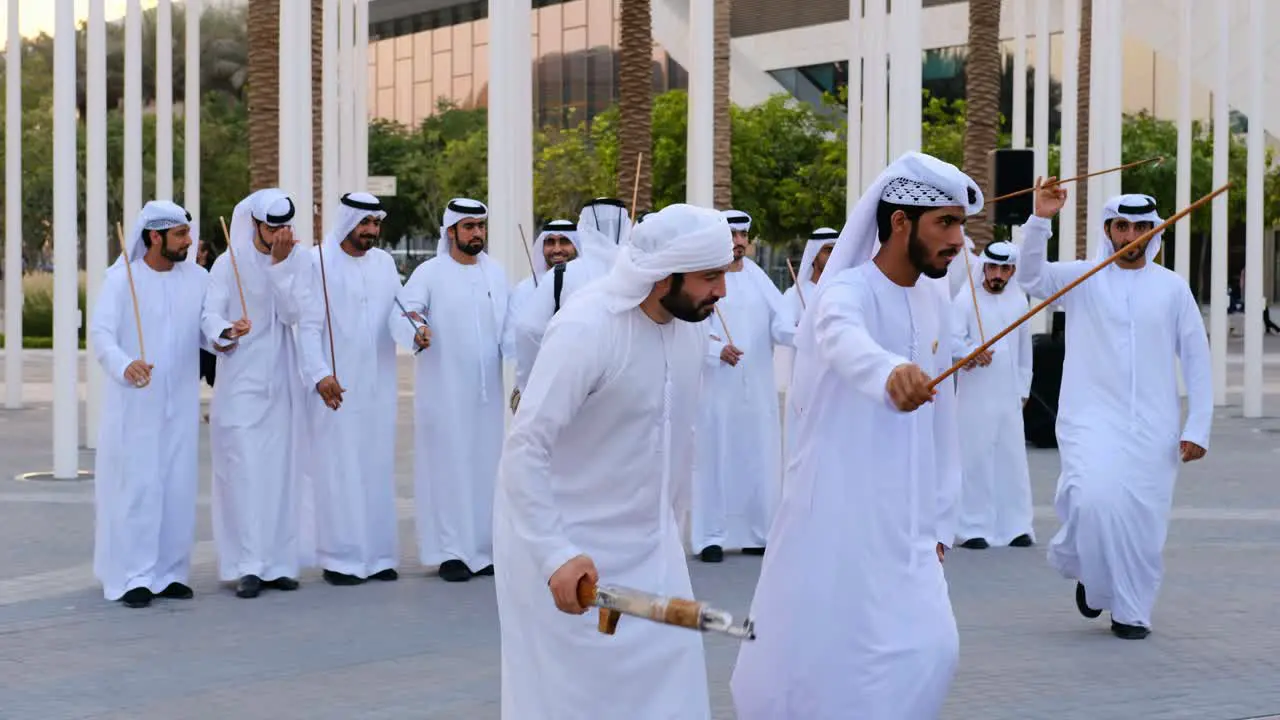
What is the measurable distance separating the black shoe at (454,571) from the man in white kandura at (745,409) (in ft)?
→ 5.53

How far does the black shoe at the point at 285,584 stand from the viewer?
10.2m

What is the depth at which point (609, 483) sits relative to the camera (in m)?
4.88

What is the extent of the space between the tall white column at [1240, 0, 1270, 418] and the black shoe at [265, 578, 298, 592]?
43.4ft

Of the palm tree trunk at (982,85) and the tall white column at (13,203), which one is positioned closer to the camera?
the tall white column at (13,203)

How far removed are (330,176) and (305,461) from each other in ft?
32.0

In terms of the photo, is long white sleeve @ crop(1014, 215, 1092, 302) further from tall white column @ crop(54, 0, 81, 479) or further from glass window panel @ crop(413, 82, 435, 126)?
glass window panel @ crop(413, 82, 435, 126)

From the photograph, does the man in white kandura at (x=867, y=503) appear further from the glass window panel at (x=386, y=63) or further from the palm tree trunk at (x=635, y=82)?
the glass window panel at (x=386, y=63)

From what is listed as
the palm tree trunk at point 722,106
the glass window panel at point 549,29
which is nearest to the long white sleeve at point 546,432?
the palm tree trunk at point 722,106

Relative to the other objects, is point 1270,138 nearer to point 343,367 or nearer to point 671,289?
point 343,367

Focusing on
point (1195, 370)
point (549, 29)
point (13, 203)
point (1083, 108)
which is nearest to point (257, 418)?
point (1195, 370)

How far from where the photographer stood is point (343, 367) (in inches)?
427

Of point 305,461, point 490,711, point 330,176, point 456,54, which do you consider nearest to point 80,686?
point 490,711

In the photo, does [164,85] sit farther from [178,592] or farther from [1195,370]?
[1195,370]

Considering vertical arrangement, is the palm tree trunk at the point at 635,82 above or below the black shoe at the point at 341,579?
above
